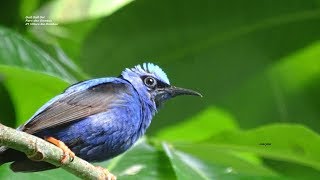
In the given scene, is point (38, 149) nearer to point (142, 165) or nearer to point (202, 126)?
point (142, 165)

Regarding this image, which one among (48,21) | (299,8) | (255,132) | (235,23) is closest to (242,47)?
(235,23)

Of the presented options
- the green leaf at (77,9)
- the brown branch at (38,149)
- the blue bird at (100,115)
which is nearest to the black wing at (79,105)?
the blue bird at (100,115)

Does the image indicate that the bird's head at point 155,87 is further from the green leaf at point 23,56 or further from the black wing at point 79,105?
the green leaf at point 23,56

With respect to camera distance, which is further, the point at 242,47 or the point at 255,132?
the point at 242,47

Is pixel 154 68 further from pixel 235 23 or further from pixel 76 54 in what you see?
pixel 235 23

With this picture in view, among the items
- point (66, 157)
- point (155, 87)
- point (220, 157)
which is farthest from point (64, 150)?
point (220, 157)

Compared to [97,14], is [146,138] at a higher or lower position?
lower
